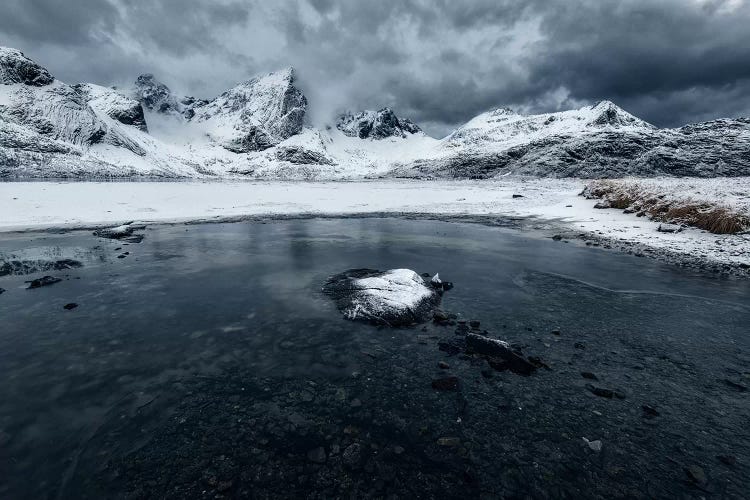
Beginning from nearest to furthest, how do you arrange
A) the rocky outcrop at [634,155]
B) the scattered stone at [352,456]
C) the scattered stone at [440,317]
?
the scattered stone at [352,456], the scattered stone at [440,317], the rocky outcrop at [634,155]

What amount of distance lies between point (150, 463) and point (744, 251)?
23281mm

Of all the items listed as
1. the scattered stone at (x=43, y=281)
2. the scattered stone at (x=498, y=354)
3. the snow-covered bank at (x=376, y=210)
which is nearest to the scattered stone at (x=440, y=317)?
the scattered stone at (x=498, y=354)

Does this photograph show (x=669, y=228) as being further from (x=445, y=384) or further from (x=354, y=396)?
(x=354, y=396)

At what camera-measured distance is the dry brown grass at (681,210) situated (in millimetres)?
18406

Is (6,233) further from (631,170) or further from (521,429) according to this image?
(631,170)

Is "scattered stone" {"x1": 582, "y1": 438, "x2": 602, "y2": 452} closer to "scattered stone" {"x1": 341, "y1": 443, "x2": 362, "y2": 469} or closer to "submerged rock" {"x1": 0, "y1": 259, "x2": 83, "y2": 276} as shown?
"scattered stone" {"x1": 341, "y1": 443, "x2": 362, "y2": 469}

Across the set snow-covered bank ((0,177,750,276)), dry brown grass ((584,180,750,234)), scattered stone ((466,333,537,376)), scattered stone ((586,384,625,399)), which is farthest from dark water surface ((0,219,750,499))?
dry brown grass ((584,180,750,234))

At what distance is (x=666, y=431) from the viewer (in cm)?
557

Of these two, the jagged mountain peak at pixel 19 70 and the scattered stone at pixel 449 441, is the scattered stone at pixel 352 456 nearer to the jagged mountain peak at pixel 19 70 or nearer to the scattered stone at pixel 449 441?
the scattered stone at pixel 449 441

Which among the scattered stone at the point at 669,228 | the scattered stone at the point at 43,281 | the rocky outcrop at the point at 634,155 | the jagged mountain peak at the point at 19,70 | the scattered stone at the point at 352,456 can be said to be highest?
the jagged mountain peak at the point at 19,70

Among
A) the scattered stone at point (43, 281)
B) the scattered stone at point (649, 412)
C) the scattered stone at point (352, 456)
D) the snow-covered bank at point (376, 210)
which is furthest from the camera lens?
the snow-covered bank at point (376, 210)

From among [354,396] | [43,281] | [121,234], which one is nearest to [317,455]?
[354,396]

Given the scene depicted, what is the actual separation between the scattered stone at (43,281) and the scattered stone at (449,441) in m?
14.4

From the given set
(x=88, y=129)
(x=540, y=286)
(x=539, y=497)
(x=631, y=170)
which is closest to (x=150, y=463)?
(x=539, y=497)
